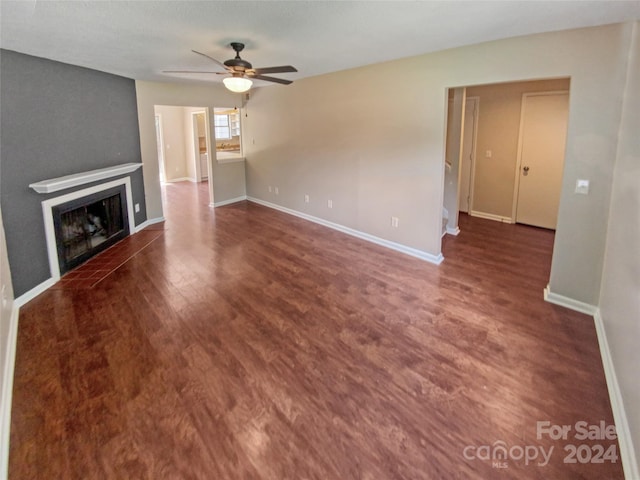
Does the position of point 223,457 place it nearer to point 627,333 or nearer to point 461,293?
point 627,333

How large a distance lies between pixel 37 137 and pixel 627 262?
5.33 meters

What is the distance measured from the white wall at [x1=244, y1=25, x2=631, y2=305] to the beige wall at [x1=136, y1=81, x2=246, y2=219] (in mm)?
701

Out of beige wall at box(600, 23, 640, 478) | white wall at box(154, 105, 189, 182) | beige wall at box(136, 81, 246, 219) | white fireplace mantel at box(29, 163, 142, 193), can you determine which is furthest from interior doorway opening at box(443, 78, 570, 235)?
white wall at box(154, 105, 189, 182)

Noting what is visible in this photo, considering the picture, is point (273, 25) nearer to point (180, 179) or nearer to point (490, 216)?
point (490, 216)

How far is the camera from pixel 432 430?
2020 mm

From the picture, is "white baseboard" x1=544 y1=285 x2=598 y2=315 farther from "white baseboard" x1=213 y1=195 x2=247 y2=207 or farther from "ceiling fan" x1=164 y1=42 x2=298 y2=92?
"white baseboard" x1=213 y1=195 x2=247 y2=207

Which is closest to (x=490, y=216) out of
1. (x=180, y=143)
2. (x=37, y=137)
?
(x=37, y=137)

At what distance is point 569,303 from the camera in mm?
3314

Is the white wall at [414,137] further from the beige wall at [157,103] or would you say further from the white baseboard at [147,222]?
the white baseboard at [147,222]

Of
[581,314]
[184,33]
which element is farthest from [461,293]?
[184,33]

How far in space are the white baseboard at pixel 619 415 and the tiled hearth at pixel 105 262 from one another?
4630 millimetres

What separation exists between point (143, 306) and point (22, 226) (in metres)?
1.46

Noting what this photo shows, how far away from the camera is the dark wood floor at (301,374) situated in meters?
1.85

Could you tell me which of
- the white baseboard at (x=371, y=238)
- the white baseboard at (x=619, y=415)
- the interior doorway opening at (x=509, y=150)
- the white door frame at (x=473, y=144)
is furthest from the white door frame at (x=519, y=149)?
the white baseboard at (x=619, y=415)
